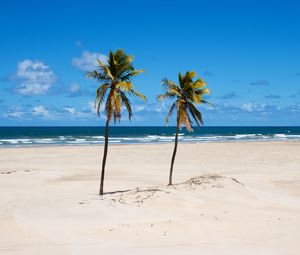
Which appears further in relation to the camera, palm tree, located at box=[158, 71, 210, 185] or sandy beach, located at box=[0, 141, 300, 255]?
palm tree, located at box=[158, 71, 210, 185]

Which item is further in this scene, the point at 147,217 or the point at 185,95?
the point at 185,95

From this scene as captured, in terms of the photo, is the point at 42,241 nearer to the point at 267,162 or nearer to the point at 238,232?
the point at 238,232

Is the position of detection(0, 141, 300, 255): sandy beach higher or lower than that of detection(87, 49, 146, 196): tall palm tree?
lower

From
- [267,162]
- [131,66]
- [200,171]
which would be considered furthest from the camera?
[267,162]

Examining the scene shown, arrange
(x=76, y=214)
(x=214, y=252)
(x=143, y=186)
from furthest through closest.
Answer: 1. (x=143, y=186)
2. (x=76, y=214)
3. (x=214, y=252)

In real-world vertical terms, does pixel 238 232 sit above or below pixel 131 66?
below

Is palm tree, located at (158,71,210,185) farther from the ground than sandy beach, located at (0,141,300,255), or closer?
farther from the ground

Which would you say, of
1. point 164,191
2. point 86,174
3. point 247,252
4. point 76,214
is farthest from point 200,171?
point 247,252

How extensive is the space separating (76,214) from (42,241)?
338 centimetres

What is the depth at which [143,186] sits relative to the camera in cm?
2420

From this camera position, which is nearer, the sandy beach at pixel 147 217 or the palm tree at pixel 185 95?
the sandy beach at pixel 147 217

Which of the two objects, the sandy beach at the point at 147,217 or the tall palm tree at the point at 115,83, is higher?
the tall palm tree at the point at 115,83

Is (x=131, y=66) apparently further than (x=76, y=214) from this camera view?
Yes

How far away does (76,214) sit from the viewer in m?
15.5
